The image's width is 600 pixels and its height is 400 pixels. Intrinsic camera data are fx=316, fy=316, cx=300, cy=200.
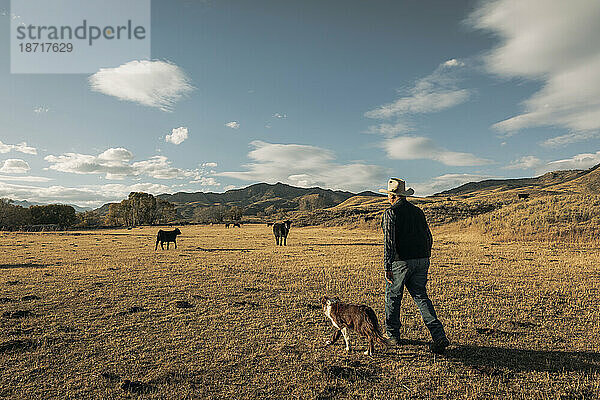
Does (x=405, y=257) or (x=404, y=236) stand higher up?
(x=404, y=236)

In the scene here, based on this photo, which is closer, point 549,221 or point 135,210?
point 549,221

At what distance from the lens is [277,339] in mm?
6797

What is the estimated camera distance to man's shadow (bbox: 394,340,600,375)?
5527 mm

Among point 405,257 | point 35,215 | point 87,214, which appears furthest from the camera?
point 87,214

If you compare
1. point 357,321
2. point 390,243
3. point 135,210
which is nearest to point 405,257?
point 390,243

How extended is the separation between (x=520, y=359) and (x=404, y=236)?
3022mm

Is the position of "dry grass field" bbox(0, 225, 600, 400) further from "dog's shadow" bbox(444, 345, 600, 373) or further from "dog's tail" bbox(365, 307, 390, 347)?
"dog's tail" bbox(365, 307, 390, 347)

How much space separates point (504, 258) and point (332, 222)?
138 feet

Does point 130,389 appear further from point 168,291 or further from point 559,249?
point 559,249

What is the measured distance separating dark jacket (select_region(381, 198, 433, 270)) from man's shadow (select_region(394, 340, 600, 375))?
1974 millimetres

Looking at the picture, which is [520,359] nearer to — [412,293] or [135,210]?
[412,293]

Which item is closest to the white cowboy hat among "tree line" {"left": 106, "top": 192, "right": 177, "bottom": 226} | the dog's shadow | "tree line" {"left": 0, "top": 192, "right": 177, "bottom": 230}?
the dog's shadow

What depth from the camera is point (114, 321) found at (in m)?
7.94

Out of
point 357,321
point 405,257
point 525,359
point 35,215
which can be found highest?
point 35,215
